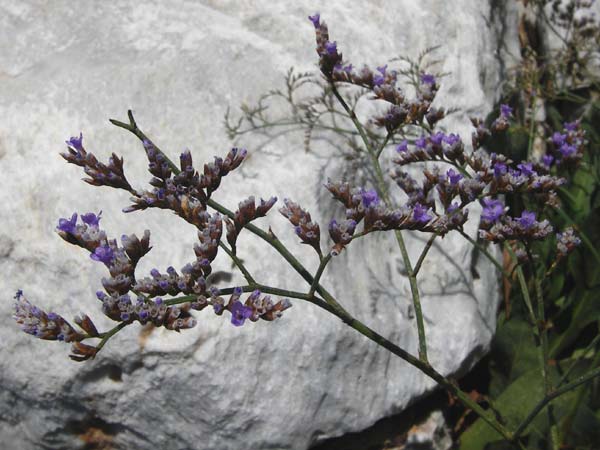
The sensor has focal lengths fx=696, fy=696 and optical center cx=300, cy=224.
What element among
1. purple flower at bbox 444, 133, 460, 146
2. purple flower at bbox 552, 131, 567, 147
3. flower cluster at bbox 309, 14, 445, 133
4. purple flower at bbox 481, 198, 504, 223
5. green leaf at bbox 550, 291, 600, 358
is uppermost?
flower cluster at bbox 309, 14, 445, 133

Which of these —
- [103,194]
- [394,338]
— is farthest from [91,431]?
[394,338]

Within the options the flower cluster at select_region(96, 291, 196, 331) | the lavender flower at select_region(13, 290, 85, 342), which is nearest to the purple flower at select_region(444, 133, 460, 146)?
the flower cluster at select_region(96, 291, 196, 331)

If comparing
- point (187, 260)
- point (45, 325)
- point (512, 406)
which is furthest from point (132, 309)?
point (512, 406)

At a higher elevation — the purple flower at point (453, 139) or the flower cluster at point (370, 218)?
the purple flower at point (453, 139)

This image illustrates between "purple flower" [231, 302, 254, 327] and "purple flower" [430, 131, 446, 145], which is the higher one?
"purple flower" [430, 131, 446, 145]

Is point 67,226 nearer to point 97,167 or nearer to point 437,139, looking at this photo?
point 97,167

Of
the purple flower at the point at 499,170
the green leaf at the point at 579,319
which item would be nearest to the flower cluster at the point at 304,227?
the purple flower at the point at 499,170

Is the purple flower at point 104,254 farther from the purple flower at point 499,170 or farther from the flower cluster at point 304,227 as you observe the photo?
the purple flower at point 499,170

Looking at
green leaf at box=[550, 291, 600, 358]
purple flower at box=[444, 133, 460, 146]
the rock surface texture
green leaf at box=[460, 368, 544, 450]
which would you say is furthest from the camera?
green leaf at box=[550, 291, 600, 358]

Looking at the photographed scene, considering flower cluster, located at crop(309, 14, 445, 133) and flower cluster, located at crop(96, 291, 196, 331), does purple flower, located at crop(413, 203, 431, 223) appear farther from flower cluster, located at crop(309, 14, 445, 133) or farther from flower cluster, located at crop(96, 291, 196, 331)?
flower cluster, located at crop(96, 291, 196, 331)
